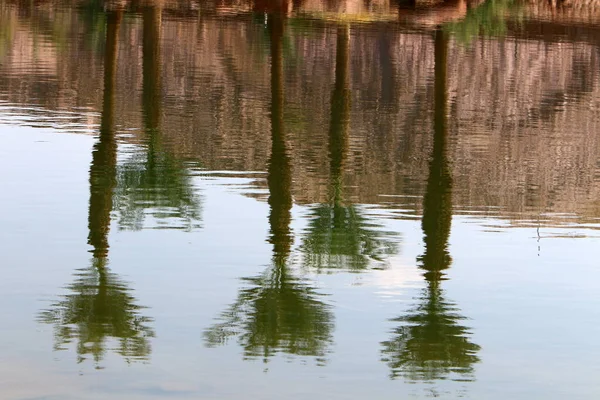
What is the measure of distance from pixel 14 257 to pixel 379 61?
18.5 metres

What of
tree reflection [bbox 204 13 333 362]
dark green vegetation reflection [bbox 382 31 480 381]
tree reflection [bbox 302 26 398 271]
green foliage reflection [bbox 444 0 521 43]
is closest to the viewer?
dark green vegetation reflection [bbox 382 31 480 381]

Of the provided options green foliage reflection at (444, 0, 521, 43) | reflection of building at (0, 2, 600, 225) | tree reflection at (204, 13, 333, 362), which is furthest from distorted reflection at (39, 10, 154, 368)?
green foliage reflection at (444, 0, 521, 43)

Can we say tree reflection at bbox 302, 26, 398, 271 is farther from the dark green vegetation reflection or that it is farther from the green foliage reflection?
the green foliage reflection

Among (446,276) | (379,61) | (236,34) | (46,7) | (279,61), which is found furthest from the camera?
(46,7)

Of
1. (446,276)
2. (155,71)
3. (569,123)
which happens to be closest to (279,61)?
(155,71)

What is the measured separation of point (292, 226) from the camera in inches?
570

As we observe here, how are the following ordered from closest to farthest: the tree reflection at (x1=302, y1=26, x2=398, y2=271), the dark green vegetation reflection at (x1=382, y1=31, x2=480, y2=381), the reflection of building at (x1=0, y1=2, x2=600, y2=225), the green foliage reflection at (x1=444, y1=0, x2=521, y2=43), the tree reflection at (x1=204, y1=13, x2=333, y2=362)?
the dark green vegetation reflection at (x1=382, y1=31, x2=480, y2=381) < the tree reflection at (x1=204, y1=13, x2=333, y2=362) < the tree reflection at (x1=302, y1=26, x2=398, y2=271) < the reflection of building at (x1=0, y1=2, x2=600, y2=225) < the green foliage reflection at (x1=444, y1=0, x2=521, y2=43)

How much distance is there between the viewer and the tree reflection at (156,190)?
14500 millimetres

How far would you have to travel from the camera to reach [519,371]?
9.75 m

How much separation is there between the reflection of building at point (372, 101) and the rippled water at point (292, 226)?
0.09m

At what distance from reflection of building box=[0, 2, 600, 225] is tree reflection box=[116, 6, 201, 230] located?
427 mm

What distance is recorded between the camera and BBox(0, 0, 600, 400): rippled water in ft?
31.9

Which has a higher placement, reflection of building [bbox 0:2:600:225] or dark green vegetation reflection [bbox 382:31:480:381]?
reflection of building [bbox 0:2:600:225]

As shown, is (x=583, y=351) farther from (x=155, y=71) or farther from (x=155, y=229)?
(x=155, y=71)
